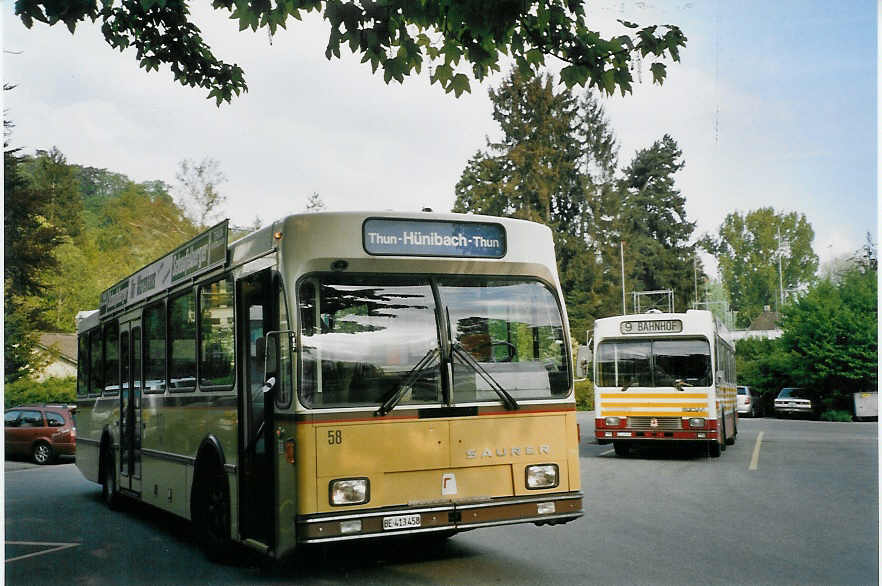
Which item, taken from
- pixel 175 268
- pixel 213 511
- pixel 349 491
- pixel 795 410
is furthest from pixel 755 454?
pixel 795 410

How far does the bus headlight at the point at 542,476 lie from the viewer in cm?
759

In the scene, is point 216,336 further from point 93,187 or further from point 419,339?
point 93,187

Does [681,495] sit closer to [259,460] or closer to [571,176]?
[259,460]

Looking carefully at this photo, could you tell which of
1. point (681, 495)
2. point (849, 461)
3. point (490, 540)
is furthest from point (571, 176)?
point (490, 540)

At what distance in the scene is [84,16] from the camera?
27.3ft

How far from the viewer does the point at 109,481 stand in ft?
43.1

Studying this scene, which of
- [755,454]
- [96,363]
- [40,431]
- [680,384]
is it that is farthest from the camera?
[40,431]

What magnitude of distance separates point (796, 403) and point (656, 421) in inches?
1160

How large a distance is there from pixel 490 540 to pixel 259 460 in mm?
2746

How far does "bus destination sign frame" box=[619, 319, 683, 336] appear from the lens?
745 inches

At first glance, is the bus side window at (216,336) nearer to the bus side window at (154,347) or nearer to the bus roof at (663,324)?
the bus side window at (154,347)

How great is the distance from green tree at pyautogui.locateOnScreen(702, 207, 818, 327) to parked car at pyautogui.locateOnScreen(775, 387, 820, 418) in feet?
14.4

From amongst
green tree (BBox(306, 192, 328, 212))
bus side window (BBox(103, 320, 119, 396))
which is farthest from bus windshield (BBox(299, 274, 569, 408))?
green tree (BBox(306, 192, 328, 212))

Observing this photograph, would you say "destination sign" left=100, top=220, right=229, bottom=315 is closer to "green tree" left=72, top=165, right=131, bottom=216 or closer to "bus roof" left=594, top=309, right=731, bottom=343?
"bus roof" left=594, top=309, right=731, bottom=343
